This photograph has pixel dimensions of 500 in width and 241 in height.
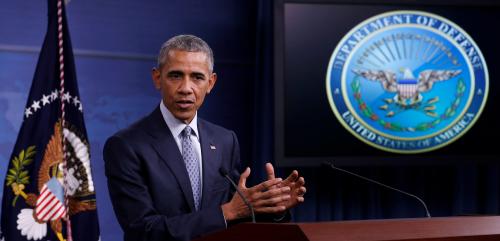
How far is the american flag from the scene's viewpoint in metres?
3.09

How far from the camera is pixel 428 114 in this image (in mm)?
4102

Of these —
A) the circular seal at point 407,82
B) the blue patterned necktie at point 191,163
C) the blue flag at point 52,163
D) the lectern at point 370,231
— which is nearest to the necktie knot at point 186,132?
the blue patterned necktie at point 191,163

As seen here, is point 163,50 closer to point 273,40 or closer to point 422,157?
point 273,40

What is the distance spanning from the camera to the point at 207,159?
85.4 inches

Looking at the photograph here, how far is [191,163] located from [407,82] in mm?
2265

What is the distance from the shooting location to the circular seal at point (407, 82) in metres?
4.00

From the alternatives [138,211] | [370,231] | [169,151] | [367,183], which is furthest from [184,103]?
[367,183]

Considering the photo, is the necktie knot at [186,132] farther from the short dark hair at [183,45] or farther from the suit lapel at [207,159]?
the short dark hair at [183,45]

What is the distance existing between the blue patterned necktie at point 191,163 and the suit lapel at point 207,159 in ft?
0.07

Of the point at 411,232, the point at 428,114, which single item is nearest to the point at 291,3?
the point at 428,114

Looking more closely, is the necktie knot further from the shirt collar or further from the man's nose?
the man's nose

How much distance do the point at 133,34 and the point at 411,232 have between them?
290cm

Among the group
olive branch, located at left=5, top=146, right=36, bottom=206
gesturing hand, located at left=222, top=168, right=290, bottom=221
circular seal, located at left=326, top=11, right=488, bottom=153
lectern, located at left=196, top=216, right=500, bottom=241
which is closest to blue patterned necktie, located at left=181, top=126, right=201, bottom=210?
gesturing hand, located at left=222, top=168, right=290, bottom=221

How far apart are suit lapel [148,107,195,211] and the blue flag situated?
3.49 ft
